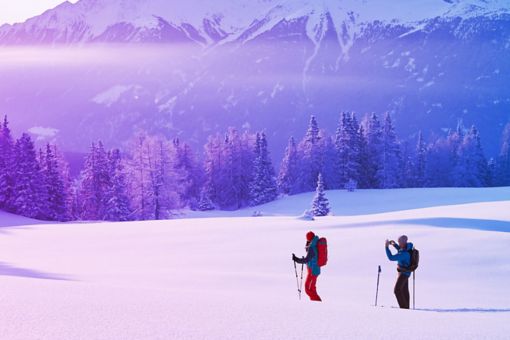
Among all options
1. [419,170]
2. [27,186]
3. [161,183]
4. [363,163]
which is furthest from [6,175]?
[419,170]

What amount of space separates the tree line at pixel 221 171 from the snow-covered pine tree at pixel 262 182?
0.14m

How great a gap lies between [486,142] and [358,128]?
123 m

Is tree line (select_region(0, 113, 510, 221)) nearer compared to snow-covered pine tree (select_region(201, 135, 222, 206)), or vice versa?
tree line (select_region(0, 113, 510, 221))

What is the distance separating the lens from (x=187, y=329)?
5695 millimetres

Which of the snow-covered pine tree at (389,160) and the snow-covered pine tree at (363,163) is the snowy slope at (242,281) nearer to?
the snow-covered pine tree at (363,163)

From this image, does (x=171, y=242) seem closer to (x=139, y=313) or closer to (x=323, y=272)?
(x=323, y=272)

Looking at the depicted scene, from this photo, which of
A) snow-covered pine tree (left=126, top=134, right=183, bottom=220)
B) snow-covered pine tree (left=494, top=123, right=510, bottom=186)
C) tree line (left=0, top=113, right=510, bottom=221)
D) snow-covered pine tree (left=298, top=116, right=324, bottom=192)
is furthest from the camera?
snow-covered pine tree (left=494, top=123, right=510, bottom=186)

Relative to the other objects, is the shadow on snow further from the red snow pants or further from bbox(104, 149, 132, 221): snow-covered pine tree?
bbox(104, 149, 132, 221): snow-covered pine tree

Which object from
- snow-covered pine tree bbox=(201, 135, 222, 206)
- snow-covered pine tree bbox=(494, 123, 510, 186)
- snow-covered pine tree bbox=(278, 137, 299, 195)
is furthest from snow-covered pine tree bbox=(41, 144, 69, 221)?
snow-covered pine tree bbox=(494, 123, 510, 186)

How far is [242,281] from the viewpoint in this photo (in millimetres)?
13492

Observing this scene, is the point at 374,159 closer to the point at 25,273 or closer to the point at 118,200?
the point at 118,200

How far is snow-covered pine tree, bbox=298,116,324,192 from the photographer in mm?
69938

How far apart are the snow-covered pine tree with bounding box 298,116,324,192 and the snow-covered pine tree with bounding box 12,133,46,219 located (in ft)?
121

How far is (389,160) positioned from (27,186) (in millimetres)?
48099
